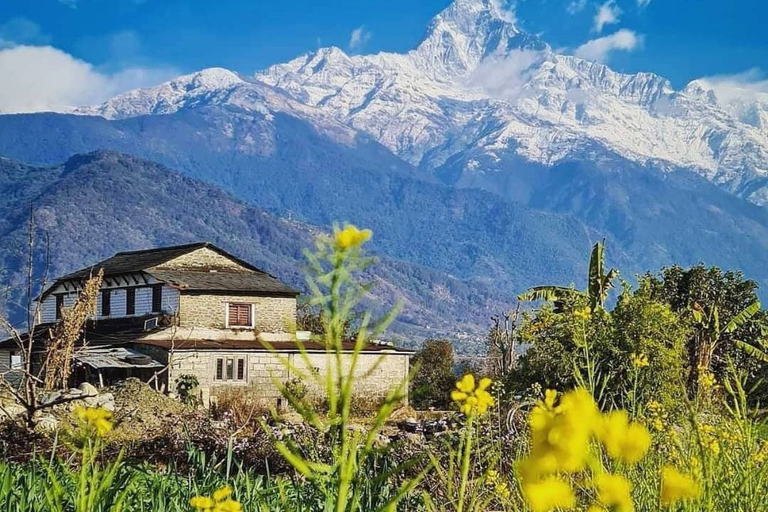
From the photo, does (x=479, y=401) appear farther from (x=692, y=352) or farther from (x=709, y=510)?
(x=692, y=352)

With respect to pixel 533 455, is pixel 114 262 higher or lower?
higher

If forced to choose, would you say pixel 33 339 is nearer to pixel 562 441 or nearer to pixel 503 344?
pixel 562 441

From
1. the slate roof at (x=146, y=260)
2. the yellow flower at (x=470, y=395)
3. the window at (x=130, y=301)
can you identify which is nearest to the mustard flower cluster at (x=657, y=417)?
the yellow flower at (x=470, y=395)

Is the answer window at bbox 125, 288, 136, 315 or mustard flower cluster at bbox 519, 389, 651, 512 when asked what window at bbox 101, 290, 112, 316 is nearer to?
window at bbox 125, 288, 136, 315

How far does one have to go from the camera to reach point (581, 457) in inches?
46.8

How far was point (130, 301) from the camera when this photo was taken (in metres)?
47.5

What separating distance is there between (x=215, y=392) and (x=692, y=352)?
718 inches

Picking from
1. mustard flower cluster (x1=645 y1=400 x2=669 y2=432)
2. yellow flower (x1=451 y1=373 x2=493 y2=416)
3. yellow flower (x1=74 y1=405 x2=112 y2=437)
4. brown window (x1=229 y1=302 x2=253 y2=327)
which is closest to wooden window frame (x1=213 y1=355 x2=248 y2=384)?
brown window (x1=229 y1=302 x2=253 y2=327)

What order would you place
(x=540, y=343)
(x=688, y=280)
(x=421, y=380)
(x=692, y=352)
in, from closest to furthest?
(x=540, y=343), (x=692, y=352), (x=688, y=280), (x=421, y=380)

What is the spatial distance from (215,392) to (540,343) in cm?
1876

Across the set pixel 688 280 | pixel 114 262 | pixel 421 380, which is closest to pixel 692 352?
pixel 688 280

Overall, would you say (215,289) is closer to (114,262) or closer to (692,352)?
(114,262)

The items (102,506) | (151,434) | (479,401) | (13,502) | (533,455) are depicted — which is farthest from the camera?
(151,434)

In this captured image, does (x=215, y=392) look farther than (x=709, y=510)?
Yes
